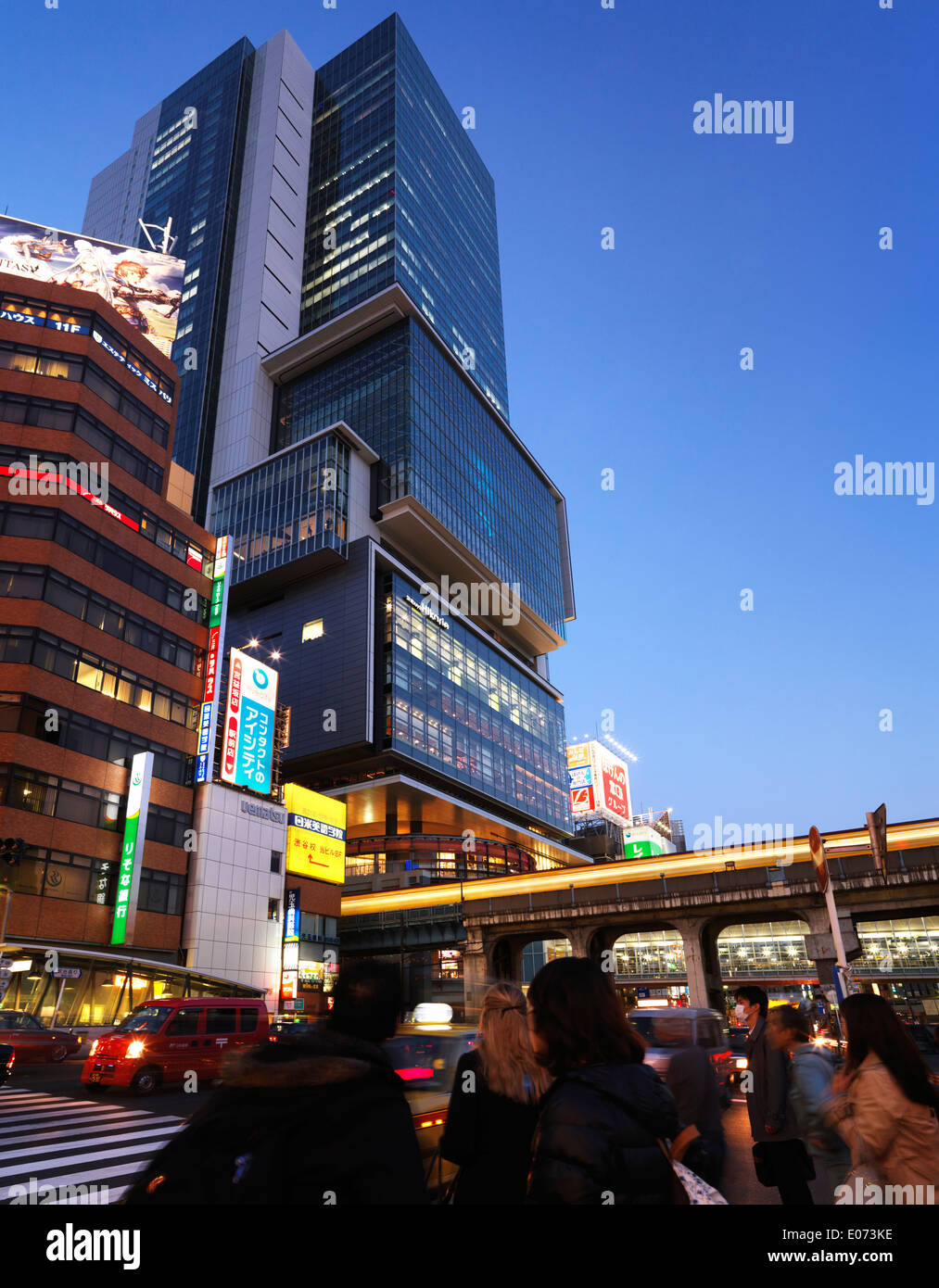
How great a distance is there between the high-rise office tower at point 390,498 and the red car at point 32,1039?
117 feet

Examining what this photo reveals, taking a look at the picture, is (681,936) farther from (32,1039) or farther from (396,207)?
(396,207)

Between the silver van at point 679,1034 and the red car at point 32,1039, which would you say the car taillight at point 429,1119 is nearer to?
the silver van at point 679,1034

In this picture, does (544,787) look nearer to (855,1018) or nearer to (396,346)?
(396,346)

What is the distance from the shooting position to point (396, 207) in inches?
4318

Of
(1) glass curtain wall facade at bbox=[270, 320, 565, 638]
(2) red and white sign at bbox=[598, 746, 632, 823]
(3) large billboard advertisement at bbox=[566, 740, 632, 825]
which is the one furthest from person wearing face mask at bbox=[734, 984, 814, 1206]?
(2) red and white sign at bbox=[598, 746, 632, 823]

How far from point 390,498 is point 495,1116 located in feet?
286

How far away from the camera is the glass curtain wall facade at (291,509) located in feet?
270

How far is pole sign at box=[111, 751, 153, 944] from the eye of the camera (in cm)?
3134

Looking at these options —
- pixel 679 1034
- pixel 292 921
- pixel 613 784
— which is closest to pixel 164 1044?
pixel 679 1034

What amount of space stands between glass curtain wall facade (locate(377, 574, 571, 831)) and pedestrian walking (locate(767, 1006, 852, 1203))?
6851 cm

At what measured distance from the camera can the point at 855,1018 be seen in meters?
4.23

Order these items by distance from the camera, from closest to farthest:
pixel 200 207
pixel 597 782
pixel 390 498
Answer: pixel 390 498
pixel 200 207
pixel 597 782

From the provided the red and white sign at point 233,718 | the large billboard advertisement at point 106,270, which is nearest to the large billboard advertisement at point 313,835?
the red and white sign at point 233,718

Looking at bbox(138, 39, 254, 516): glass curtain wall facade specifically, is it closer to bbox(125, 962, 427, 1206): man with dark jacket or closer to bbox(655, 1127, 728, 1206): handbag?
bbox(125, 962, 427, 1206): man with dark jacket
